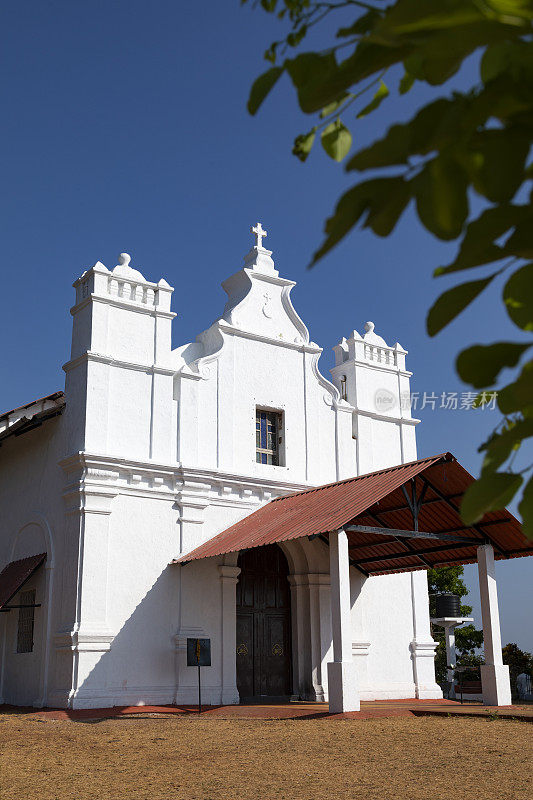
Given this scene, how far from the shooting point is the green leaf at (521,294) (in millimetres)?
1164

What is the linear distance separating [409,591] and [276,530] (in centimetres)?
615

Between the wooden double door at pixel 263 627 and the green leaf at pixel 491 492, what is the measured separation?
1620 cm

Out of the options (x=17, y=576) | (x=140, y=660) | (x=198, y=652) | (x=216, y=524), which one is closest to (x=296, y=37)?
(x=198, y=652)

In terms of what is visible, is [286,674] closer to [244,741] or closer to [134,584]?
[134,584]

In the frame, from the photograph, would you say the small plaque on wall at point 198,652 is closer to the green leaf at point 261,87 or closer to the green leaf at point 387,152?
the green leaf at point 261,87

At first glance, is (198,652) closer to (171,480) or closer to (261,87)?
(171,480)

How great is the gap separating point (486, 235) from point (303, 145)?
1.67ft

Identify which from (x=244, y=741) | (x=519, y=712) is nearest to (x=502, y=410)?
(x=244, y=741)

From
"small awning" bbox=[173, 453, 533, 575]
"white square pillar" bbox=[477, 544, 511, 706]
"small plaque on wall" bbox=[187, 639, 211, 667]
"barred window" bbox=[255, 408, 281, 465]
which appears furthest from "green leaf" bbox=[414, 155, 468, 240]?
"barred window" bbox=[255, 408, 281, 465]

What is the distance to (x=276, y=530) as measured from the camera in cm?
1399

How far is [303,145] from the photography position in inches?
58.7

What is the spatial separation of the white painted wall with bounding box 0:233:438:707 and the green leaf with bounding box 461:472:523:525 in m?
14.1

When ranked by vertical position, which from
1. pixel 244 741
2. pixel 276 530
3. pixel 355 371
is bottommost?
pixel 244 741

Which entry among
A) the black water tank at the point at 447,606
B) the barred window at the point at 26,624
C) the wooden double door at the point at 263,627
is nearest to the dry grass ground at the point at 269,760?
the barred window at the point at 26,624
